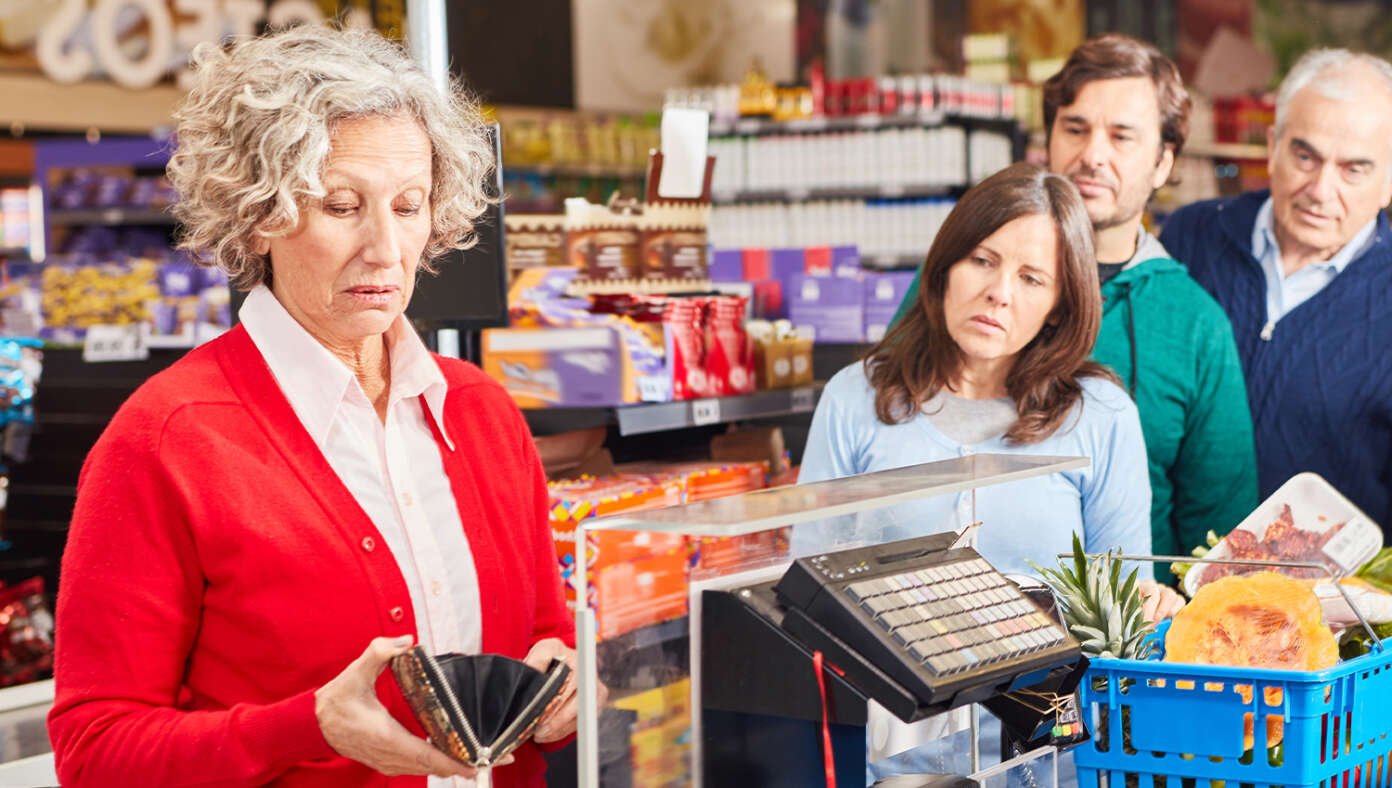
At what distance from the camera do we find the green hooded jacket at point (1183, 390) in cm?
301

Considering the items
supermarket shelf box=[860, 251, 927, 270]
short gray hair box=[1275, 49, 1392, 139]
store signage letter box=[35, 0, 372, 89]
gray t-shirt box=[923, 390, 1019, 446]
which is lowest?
gray t-shirt box=[923, 390, 1019, 446]

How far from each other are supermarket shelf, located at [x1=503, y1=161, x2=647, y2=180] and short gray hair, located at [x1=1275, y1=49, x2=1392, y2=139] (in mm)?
7558

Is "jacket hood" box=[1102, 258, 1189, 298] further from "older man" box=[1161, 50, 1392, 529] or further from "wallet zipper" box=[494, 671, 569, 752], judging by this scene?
"wallet zipper" box=[494, 671, 569, 752]

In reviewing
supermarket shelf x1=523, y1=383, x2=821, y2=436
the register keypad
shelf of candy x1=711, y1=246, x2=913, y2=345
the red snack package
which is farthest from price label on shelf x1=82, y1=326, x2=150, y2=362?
the register keypad

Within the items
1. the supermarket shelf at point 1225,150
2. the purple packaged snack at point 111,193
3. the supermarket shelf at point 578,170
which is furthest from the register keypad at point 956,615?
the supermarket shelf at point 1225,150

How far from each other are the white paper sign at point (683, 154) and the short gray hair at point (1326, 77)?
4.17 ft

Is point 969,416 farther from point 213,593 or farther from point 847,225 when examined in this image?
point 847,225

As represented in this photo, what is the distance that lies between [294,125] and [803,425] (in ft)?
9.23

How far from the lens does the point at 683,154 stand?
3.74 meters

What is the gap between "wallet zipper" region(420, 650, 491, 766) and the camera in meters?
1.43

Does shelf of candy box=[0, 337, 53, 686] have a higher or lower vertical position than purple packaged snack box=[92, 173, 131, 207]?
lower

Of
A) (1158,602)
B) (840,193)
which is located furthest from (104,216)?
(1158,602)

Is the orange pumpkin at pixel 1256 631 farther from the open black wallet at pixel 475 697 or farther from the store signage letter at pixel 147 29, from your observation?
the store signage letter at pixel 147 29

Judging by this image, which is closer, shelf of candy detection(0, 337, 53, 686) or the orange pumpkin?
the orange pumpkin
